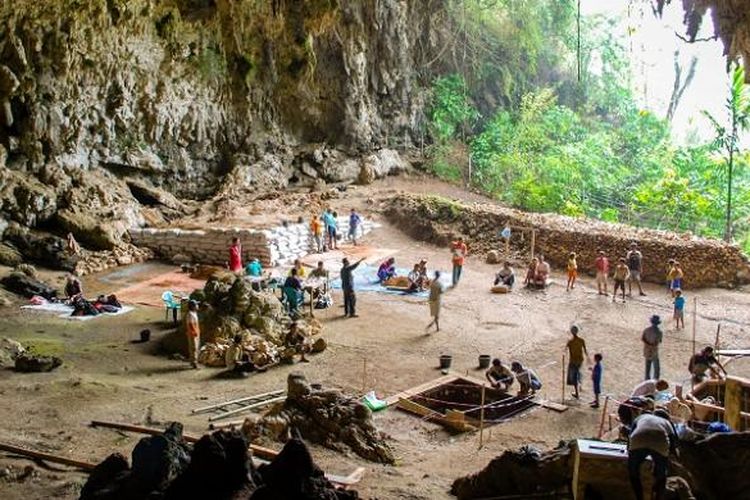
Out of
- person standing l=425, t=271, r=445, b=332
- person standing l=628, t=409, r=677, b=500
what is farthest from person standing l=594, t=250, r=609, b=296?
person standing l=628, t=409, r=677, b=500

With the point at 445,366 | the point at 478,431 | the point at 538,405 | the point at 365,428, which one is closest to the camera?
the point at 365,428

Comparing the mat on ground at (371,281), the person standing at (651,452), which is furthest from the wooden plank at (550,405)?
the mat on ground at (371,281)

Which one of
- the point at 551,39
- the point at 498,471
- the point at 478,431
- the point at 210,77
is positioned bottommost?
the point at 478,431

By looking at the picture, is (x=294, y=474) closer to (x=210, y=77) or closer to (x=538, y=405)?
(x=538, y=405)

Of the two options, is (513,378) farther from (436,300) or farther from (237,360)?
(237,360)

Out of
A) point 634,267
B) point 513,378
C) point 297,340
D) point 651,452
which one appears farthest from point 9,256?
point 651,452

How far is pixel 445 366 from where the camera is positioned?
535 inches

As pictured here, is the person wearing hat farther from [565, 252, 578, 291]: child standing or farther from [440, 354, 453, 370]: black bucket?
[565, 252, 578, 291]: child standing

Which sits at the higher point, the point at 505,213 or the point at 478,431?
the point at 505,213

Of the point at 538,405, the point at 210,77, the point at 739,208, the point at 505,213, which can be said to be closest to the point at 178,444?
the point at 538,405

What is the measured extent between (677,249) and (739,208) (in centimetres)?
846

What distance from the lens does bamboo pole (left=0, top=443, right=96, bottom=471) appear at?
839cm

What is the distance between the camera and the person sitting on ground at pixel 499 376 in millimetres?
12356

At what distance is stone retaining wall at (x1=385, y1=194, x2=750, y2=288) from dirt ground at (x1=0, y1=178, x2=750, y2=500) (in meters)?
0.87
